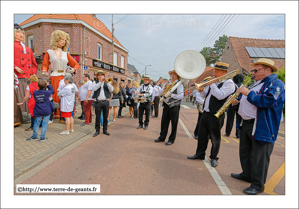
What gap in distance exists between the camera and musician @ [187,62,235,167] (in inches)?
128

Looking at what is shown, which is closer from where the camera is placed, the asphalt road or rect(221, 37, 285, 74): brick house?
the asphalt road

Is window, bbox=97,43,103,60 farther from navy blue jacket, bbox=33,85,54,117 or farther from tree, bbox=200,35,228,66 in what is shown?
tree, bbox=200,35,228,66

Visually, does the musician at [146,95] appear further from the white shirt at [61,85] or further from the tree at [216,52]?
the tree at [216,52]

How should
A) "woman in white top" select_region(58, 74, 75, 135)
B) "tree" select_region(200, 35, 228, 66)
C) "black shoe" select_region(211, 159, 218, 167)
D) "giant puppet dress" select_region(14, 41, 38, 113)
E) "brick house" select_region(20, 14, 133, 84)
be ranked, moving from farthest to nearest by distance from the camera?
"tree" select_region(200, 35, 228, 66)
"brick house" select_region(20, 14, 133, 84)
"woman in white top" select_region(58, 74, 75, 135)
"giant puppet dress" select_region(14, 41, 38, 113)
"black shoe" select_region(211, 159, 218, 167)

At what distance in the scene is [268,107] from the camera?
2.38 metres

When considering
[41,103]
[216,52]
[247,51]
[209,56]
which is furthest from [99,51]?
[216,52]

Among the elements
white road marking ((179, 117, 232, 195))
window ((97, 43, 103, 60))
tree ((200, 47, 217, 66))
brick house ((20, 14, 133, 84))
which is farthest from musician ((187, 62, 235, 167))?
tree ((200, 47, 217, 66))

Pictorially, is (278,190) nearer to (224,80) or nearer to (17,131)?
(224,80)

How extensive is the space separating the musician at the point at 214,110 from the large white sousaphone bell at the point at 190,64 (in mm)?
379

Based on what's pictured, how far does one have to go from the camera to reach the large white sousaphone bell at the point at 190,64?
12.4 ft

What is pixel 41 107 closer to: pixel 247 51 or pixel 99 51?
pixel 99 51

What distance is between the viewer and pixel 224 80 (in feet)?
11.0

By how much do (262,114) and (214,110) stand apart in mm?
1028

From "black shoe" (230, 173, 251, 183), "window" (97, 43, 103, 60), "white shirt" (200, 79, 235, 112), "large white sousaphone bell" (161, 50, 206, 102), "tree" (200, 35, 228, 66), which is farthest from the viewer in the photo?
"tree" (200, 35, 228, 66)
